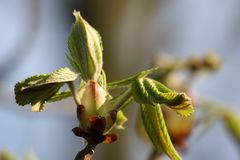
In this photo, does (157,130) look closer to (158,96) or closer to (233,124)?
(158,96)

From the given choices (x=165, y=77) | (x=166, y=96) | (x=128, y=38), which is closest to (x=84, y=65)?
(x=166, y=96)

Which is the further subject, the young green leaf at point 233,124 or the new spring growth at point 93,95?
the young green leaf at point 233,124

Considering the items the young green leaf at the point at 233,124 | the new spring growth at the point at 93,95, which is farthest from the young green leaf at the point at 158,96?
the young green leaf at the point at 233,124

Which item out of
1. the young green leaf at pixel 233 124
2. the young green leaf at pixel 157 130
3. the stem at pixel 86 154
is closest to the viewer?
the stem at pixel 86 154

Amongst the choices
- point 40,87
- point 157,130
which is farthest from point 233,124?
point 40,87

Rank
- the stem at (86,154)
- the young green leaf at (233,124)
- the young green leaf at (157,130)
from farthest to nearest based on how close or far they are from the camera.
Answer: the young green leaf at (233,124), the young green leaf at (157,130), the stem at (86,154)

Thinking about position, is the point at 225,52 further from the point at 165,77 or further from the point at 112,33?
the point at 165,77

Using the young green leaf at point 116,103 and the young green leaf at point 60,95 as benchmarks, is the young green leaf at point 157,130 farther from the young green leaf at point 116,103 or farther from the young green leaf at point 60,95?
the young green leaf at point 60,95

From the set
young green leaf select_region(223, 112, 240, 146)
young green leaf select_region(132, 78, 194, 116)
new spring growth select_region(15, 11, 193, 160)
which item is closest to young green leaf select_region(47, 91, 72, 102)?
new spring growth select_region(15, 11, 193, 160)
